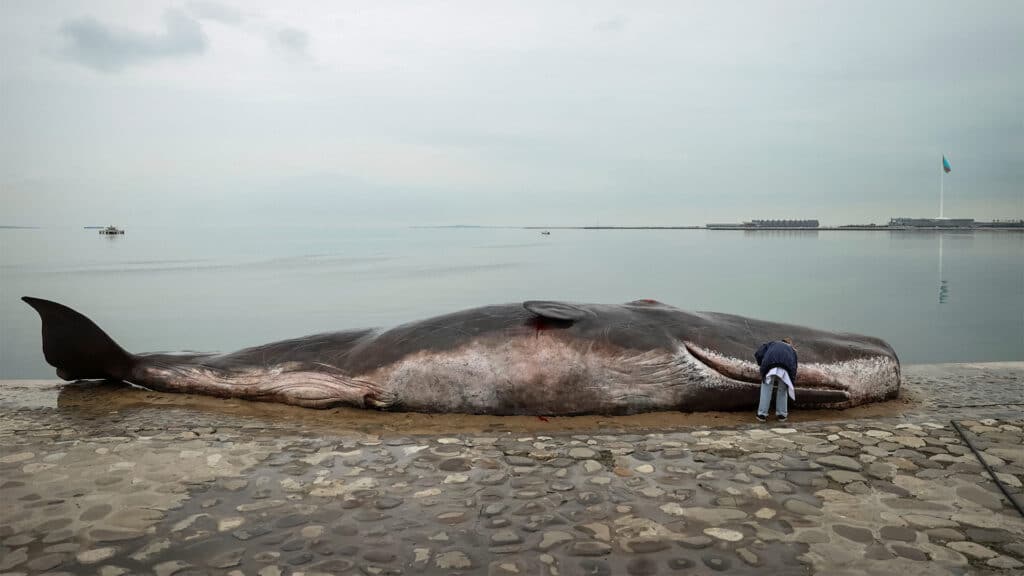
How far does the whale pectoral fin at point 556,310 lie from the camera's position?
8023 mm

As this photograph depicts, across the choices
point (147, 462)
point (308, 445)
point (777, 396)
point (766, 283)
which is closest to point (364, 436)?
point (308, 445)

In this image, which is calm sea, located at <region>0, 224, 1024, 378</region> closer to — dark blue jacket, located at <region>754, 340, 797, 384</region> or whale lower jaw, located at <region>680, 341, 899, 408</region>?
whale lower jaw, located at <region>680, 341, 899, 408</region>

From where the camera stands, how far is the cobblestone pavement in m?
3.92

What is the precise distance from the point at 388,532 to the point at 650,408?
4.29 meters

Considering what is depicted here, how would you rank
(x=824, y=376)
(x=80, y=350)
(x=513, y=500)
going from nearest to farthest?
(x=513, y=500) < (x=824, y=376) < (x=80, y=350)

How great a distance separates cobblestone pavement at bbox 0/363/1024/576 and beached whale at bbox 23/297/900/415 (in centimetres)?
Answer: 92

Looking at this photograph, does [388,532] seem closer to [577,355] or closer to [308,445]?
[308,445]

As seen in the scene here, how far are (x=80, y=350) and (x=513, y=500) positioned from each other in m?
7.41

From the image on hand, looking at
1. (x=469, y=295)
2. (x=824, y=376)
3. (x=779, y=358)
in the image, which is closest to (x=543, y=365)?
(x=779, y=358)

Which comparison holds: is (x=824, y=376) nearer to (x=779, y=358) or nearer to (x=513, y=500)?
(x=779, y=358)

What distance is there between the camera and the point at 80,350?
29.5 ft

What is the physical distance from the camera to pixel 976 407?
796cm

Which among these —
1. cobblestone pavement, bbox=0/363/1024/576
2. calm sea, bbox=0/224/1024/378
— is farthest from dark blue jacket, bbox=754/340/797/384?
calm sea, bbox=0/224/1024/378

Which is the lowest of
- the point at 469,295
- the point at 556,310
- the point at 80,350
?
the point at 469,295
